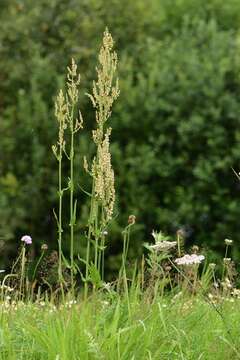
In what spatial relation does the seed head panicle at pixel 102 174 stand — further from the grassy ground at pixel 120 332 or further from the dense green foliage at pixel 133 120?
the dense green foliage at pixel 133 120

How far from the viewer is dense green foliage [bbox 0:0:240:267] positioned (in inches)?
357

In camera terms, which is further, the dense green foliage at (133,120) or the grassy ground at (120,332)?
the dense green foliage at (133,120)

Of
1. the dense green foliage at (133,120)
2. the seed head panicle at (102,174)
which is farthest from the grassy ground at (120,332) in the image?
the dense green foliage at (133,120)

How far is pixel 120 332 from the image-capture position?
4184 mm

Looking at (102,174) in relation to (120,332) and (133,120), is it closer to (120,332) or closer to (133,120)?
(120,332)

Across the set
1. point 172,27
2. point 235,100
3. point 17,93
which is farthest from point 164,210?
point 172,27

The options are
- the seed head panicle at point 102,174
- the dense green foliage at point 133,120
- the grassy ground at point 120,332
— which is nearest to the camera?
the grassy ground at point 120,332

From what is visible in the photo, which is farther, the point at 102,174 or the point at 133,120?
the point at 133,120

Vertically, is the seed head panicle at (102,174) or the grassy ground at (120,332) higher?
the seed head panicle at (102,174)

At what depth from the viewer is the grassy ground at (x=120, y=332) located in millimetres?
4148

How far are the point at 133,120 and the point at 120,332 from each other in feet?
17.7

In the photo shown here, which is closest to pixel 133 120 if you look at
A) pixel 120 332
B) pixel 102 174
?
pixel 102 174

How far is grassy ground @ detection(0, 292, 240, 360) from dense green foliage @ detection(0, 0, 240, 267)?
4288mm

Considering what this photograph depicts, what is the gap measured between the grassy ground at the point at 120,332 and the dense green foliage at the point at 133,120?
14.1 feet
